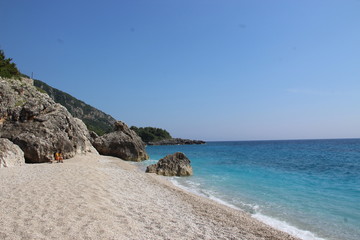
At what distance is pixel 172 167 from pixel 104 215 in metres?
14.7

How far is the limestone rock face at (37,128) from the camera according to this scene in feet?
63.4

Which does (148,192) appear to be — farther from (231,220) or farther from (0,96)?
(0,96)

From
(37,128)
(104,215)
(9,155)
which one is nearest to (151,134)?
(37,128)

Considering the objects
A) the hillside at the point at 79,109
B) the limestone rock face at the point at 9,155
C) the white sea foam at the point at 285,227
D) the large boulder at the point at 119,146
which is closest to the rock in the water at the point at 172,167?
the limestone rock face at the point at 9,155

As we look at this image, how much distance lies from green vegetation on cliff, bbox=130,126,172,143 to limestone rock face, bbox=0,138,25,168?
117 meters

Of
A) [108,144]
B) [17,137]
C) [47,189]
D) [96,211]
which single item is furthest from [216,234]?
[108,144]

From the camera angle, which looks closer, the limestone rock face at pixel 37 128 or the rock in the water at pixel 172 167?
the limestone rock face at pixel 37 128

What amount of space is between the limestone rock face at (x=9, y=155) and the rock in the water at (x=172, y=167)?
997cm

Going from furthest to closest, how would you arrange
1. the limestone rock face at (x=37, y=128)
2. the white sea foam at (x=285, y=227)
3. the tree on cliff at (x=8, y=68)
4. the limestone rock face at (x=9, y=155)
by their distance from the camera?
the tree on cliff at (x=8, y=68) → the limestone rock face at (x=37, y=128) → the limestone rock face at (x=9, y=155) → the white sea foam at (x=285, y=227)

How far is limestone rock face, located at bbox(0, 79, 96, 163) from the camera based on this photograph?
63.4 feet

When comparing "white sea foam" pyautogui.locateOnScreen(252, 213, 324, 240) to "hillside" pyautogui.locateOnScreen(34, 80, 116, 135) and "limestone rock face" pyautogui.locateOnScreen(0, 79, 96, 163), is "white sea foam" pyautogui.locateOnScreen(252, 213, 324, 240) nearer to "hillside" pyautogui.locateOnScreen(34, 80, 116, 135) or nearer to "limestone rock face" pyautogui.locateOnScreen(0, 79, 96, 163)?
"limestone rock face" pyautogui.locateOnScreen(0, 79, 96, 163)

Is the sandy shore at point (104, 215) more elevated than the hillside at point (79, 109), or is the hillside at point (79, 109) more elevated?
the hillside at point (79, 109)

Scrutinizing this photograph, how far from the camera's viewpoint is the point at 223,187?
56.0 feet

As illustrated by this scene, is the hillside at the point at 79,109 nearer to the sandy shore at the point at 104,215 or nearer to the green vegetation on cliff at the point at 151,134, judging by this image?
the green vegetation on cliff at the point at 151,134
